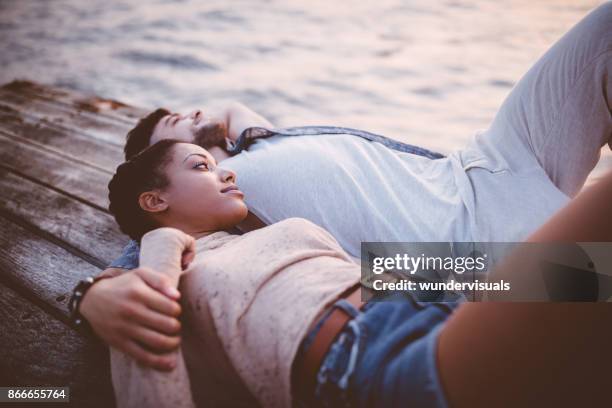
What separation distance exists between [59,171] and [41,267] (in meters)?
0.76

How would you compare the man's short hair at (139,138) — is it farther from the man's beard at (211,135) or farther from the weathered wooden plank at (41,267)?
the weathered wooden plank at (41,267)

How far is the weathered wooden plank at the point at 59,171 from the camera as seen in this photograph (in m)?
2.00

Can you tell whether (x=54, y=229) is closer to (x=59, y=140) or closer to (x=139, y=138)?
(x=139, y=138)

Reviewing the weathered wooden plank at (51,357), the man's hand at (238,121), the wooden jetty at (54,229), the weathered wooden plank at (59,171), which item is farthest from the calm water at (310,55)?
the weathered wooden plank at (51,357)

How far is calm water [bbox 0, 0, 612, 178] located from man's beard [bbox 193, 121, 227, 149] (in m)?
1.86

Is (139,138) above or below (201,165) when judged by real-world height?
above

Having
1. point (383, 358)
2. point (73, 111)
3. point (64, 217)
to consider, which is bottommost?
point (383, 358)

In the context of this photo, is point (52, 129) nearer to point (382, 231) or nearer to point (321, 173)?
point (321, 173)

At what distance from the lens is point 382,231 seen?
133 cm

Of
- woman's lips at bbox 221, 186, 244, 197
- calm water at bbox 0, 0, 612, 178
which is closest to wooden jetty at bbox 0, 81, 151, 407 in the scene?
woman's lips at bbox 221, 186, 244, 197

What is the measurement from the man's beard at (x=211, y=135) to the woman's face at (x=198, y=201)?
48cm

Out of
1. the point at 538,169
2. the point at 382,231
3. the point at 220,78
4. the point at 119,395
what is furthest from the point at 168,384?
the point at 220,78

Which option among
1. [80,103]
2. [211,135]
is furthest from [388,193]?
[80,103]

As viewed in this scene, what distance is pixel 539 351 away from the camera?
72 centimetres
